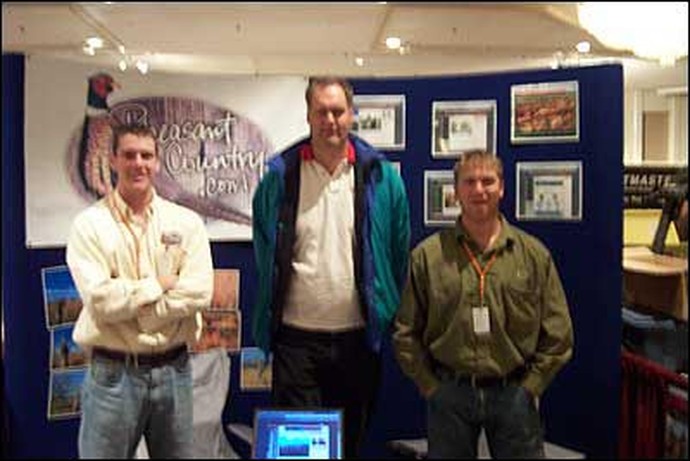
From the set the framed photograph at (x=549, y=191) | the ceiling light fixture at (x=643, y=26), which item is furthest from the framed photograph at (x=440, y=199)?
the ceiling light fixture at (x=643, y=26)

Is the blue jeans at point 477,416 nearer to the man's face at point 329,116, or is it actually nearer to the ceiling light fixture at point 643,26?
the man's face at point 329,116

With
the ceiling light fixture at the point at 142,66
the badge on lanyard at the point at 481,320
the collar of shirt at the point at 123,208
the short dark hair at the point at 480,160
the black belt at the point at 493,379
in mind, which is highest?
the ceiling light fixture at the point at 142,66

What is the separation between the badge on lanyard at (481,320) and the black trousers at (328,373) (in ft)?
0.74

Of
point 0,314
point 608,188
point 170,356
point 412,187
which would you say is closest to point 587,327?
point 608,188

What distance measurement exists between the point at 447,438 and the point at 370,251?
402 millimetres

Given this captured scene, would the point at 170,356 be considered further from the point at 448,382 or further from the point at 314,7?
the point at 314,7

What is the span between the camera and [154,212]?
157 cm

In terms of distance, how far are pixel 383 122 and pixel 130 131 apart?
49 cm

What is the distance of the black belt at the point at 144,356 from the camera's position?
1.56 meters

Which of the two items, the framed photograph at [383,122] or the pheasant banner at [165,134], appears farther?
the framed photograph at [383,122]

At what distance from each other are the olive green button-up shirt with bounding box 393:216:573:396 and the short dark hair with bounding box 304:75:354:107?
13.2 inches

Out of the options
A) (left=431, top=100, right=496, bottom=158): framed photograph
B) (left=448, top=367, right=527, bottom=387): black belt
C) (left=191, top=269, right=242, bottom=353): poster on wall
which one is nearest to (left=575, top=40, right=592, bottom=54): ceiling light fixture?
(left=431, top=100, right=496, bottom=158): framed photograph

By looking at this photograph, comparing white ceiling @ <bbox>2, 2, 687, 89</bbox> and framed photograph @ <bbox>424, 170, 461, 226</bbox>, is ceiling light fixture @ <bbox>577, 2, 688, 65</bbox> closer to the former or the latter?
white ceiling @ <bbox>2, 2, 687, 89</bbox>

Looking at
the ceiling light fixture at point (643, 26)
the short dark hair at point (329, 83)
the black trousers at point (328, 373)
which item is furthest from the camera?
the black trousers at point (328, 373)
